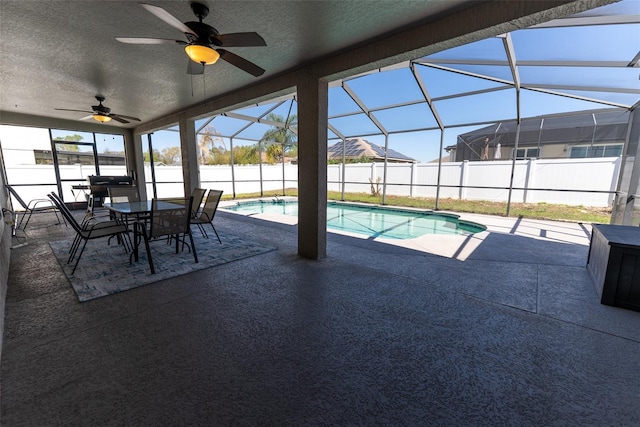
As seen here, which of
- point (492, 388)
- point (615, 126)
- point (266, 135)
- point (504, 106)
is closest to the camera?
point (492, 388)

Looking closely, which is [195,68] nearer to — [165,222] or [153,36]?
[153,36]

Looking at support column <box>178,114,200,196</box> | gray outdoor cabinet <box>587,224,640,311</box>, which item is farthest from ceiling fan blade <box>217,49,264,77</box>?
support column <box>178,114,200,196</box>

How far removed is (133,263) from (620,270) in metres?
5.23

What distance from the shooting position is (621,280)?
2.29 meters

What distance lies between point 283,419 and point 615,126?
39.5 feet

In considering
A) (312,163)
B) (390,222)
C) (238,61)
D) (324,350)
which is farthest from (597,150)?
(324,350)

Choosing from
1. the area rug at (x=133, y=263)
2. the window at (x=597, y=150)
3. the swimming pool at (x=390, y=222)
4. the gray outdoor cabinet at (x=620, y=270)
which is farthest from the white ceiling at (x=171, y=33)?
the window at (x=597, y=150)

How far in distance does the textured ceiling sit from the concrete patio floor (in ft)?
8.32

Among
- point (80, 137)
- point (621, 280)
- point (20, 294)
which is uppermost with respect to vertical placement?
point (80, 137)

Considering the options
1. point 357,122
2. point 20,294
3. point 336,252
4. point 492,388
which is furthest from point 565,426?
point 357,122

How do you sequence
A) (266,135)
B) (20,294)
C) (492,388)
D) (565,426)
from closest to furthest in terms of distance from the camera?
(565,426) < (492,388) < (20,294) < (266,135)

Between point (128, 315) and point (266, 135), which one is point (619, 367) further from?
point (266, 135)

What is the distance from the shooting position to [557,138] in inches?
374

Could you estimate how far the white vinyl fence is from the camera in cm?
724
